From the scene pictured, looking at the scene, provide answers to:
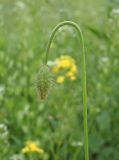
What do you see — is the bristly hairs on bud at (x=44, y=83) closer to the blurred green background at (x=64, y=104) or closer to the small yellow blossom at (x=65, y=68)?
the blurred green background at (x=64, y=104)

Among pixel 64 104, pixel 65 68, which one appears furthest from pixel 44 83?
pixel 65 68

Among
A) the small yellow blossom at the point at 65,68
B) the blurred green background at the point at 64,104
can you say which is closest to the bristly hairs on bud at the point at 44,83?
the blurred green background at the point at 64,104

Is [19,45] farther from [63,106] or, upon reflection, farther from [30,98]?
[63,106]

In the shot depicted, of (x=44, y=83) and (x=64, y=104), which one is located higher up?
(x=64, y=104)

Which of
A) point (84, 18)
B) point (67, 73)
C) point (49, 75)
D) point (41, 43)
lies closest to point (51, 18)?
point (84, 18)

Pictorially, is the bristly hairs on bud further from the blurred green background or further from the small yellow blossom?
the small yellow blossom

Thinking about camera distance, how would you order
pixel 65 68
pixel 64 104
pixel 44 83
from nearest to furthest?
1. pixel 44 83
2. pixel 64 104
3. pixel 65 68

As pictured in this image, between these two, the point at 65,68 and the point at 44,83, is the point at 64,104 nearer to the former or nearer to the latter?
the point at 65,68

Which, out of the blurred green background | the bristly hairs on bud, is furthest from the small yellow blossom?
the bristly hairs on bud

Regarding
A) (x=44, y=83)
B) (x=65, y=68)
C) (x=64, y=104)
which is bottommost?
(x=44, y=83)

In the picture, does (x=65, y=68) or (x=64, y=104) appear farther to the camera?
(x=65, y=68)

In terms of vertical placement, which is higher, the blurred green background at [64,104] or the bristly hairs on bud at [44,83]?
the blurred green background at [64,104]
